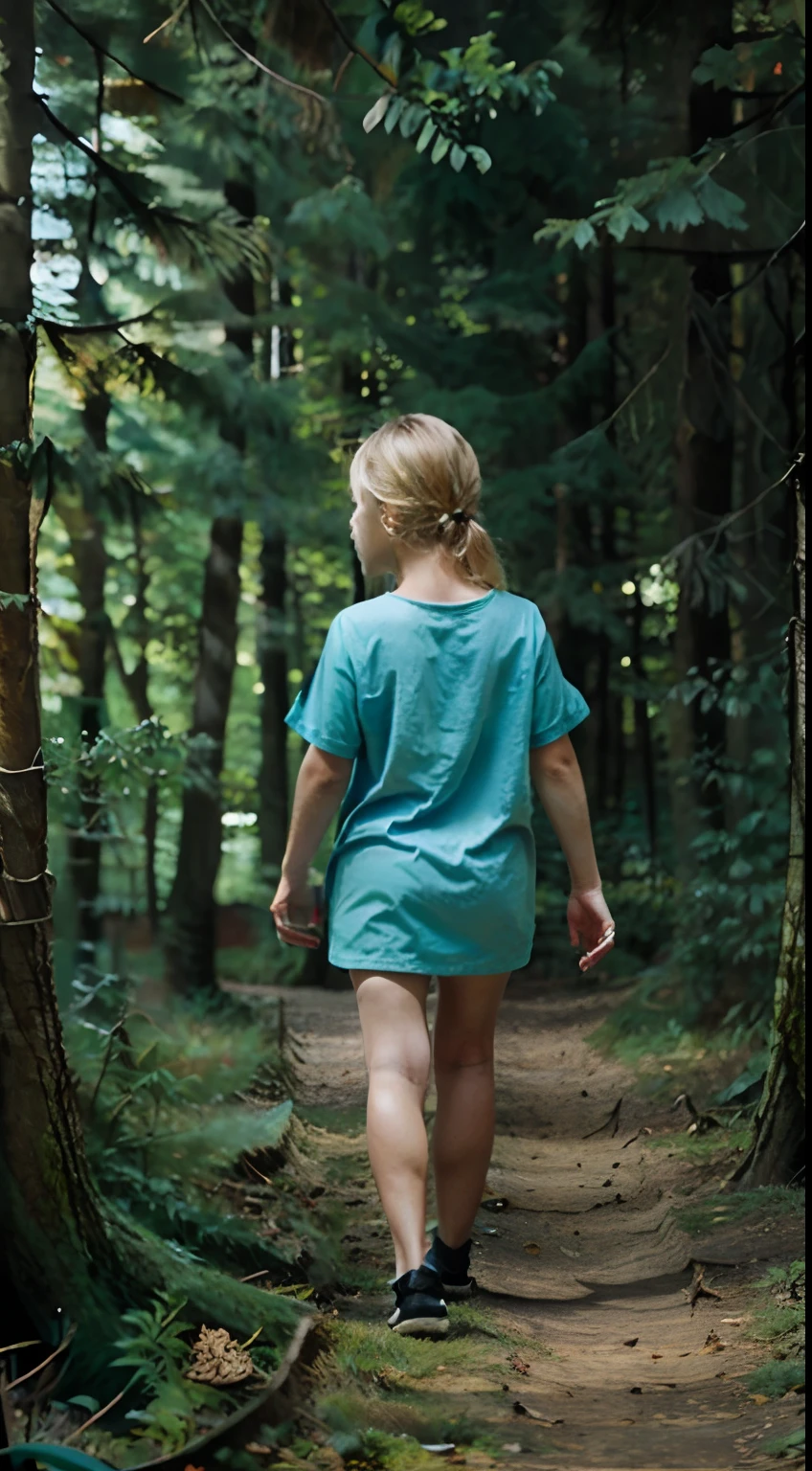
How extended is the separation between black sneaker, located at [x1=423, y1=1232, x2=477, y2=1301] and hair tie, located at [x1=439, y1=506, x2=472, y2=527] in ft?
6.12

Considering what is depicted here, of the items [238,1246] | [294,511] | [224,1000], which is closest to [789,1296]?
[238,1246]

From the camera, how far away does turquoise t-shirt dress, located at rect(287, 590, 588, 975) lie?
322 cm

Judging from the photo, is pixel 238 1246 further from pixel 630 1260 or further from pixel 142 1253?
pixel 630 1260

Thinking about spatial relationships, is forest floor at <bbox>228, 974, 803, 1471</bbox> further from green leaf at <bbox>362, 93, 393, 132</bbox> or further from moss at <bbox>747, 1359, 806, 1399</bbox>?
green leaf at <bbox>362, 93, 393, 132</bbox>

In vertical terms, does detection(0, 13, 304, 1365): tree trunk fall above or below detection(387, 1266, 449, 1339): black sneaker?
above

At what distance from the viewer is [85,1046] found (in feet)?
19.6

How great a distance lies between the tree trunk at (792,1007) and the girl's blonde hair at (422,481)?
4.53 ft

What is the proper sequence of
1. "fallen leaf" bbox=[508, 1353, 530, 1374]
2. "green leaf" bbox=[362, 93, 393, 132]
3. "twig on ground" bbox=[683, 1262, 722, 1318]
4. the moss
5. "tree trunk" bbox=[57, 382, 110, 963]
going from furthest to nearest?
"tree trunk" bbox=[57, 382, 110, 963], "green leaf" bbox=[362, 93, 393, 132], "twig on ground" bbox=[683, 1262, 722, 1318], "fallen leaf" bbox=[508, 1353, 530, 1374], the moss

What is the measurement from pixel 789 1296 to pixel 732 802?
619cm

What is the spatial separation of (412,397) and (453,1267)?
29.6 ft

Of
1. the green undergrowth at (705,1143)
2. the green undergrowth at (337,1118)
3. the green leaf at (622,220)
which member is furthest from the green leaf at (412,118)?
the green undergrowth at (337,1118)

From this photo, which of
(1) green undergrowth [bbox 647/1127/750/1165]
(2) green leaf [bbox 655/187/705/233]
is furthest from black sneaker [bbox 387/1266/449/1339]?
(2) green leaf [bbox 655/187/705/233]

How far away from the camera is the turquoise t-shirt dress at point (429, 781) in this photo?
127 inches

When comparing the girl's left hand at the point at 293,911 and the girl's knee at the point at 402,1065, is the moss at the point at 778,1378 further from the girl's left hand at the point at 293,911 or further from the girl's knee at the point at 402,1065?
the girl's left hand at the point at 293,911
